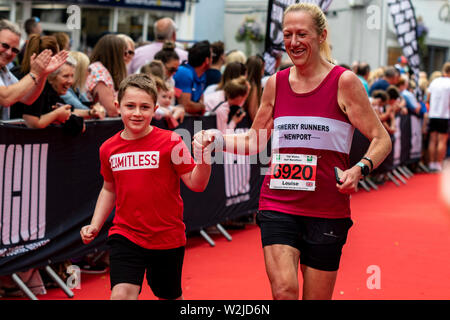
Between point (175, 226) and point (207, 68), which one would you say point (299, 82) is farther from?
point (207, 68)

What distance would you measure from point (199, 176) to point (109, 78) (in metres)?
3.19

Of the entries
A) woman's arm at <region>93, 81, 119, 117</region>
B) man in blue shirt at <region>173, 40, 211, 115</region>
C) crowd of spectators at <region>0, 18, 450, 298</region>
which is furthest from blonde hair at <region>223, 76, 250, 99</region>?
woman's arm at <region>93, 81, 119, 117</region>

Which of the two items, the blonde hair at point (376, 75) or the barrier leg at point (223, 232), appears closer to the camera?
the barrier leg at point (223, 232)

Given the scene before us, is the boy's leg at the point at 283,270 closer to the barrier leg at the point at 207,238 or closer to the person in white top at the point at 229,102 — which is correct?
the barrier leg at the point at 207,238

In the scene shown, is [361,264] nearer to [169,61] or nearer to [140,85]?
[169,61]

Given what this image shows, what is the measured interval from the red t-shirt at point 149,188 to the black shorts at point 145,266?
4 cm

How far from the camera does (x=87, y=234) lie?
374 centimetres

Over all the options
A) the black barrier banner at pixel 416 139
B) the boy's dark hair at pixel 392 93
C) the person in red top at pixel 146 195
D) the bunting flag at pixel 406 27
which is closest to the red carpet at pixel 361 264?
the person in red top at pixel 146 195

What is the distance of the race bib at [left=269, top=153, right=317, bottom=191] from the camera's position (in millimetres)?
3691

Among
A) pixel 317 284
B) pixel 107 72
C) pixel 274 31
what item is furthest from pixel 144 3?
pixel 317 284

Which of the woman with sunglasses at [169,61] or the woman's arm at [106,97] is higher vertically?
the woman with sunglasses at [169,61]

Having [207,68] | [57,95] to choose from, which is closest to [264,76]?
[207,68]

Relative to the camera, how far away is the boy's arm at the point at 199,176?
3.69m

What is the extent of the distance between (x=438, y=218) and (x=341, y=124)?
6.95 meters
